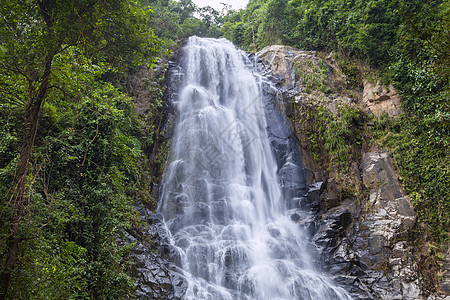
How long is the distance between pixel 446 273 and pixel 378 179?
3615 mm

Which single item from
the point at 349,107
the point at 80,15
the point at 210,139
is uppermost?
the point at 349,107

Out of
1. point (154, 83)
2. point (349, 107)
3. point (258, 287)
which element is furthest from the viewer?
point (154, 83)

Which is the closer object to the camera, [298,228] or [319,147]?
[298,228]

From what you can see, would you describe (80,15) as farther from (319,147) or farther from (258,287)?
(319,147)

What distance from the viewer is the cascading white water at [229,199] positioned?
868cm

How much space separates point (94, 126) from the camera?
7.77 metres

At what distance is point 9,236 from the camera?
3.70 metres

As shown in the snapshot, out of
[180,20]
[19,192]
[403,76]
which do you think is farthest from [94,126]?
[180,20]

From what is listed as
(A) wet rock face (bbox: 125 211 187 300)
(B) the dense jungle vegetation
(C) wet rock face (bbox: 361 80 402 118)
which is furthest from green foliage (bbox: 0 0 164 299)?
(C) wet rock face (bbox: 361 80 402 118)

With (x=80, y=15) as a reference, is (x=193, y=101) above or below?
above

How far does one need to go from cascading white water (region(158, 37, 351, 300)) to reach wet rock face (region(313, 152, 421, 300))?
2.91 ft

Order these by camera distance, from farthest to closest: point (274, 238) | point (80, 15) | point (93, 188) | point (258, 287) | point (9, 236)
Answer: point (274, 238), point (258, 287), point (93, 188), point (80, 15), point (9, 236)

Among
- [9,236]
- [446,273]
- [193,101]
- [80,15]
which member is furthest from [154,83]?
[446,273]

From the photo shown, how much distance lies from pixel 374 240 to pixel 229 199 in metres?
5.58
